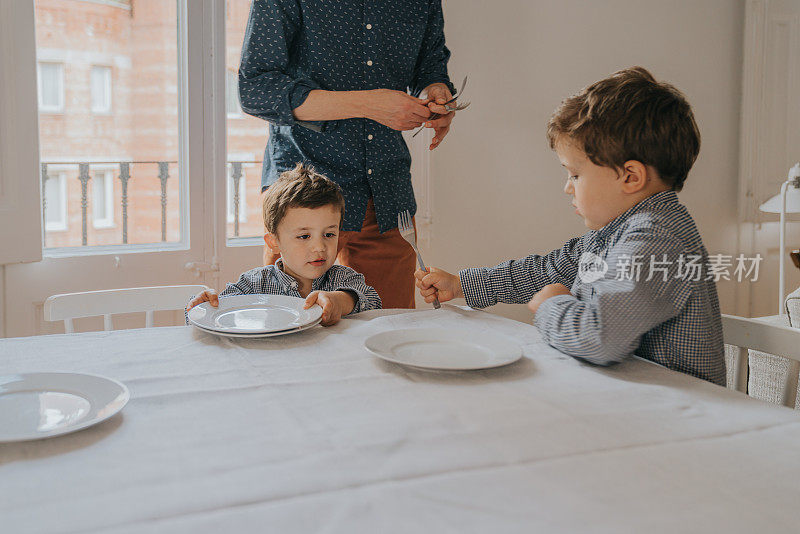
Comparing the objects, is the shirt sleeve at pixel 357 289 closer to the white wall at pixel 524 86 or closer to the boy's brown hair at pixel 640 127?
the boy's brown hair at pixel 640 127

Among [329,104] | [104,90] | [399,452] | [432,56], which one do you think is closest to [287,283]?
[329,104]

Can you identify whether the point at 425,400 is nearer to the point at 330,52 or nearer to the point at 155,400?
the point at 155,400

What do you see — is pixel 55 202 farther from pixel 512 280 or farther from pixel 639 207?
pixel 639 207

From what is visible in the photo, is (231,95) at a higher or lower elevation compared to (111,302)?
higher

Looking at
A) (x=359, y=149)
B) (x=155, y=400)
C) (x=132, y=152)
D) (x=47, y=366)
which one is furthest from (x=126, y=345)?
(x=132, y=152)

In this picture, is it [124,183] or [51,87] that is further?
[124,183]

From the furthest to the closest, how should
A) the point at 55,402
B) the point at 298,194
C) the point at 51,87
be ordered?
the point at 51,87, the point at 298,194, the point at 55,402

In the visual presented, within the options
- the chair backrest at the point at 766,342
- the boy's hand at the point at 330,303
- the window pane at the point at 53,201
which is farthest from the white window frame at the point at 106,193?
the chair backrest at the point at 766,342

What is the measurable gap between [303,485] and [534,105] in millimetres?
2792

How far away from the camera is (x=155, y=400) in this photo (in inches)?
35.2

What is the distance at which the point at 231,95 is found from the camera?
2.61m

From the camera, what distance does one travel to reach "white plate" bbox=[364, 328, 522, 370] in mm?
1050

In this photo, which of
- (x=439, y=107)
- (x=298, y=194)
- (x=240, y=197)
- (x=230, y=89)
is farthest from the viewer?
(x=240, y=197)

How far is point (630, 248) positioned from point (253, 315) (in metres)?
→ 0.69
